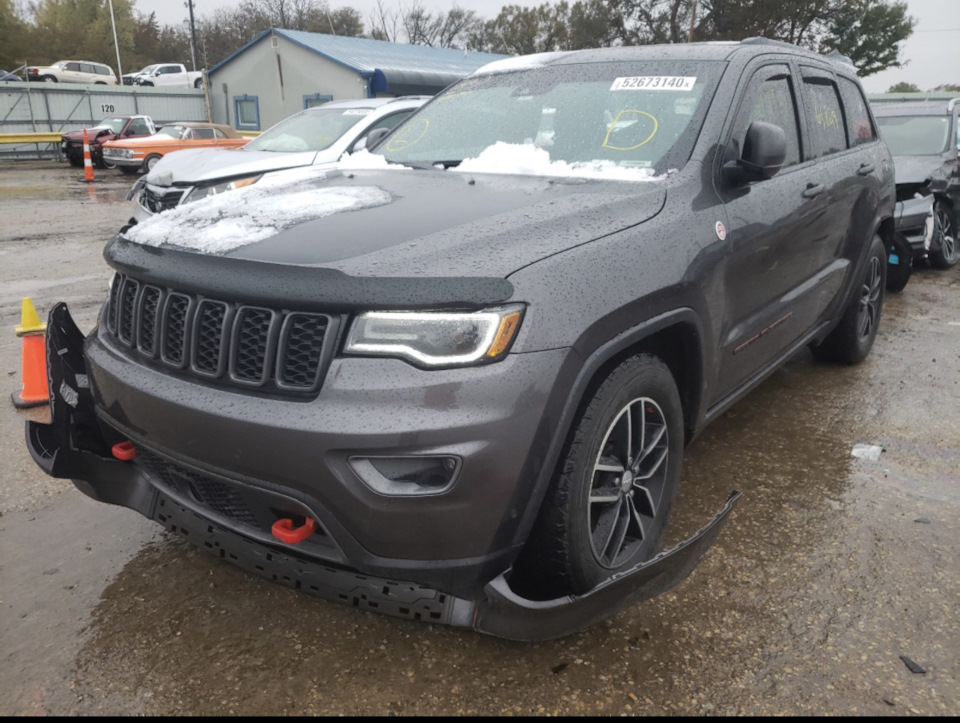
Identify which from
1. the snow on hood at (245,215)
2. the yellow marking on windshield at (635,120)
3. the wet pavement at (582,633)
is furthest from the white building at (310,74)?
the wet pavement at (582,633)

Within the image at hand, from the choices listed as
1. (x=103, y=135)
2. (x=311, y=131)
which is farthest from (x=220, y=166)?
(x=103, y=135)

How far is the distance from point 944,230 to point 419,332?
8460mm

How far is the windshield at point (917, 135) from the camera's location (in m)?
8.43

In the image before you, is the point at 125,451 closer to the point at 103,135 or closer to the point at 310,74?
the point at 103,135

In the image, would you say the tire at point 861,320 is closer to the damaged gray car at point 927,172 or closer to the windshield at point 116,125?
the damaged gray car at point 927,172

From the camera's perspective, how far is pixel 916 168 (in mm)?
7844

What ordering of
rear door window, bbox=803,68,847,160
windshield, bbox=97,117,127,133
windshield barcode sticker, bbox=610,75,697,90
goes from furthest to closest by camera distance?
windshield, bbox=97,117,127,133 → rear door window, bbox=803,68,847,160 → windshield barcode sticker, bbox=610,75,697,90

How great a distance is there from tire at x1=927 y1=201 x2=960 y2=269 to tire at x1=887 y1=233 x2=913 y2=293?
144cm

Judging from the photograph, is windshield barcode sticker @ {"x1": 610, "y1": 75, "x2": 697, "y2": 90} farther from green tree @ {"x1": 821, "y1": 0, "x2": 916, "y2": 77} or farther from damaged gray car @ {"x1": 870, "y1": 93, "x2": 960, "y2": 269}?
green tree @ {"x1": 821, "y1": 0, "x2": 916, "y2": 77}

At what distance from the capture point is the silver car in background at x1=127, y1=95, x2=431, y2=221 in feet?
25.2

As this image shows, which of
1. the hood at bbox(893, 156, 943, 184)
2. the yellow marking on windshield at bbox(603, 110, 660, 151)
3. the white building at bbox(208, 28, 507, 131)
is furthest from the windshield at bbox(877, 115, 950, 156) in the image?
the white building at bbox(208, 28, 507, 131)

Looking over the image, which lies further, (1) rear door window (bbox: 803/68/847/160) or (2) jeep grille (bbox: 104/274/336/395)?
(1) rear door window (bbox: 803/68/847/160)

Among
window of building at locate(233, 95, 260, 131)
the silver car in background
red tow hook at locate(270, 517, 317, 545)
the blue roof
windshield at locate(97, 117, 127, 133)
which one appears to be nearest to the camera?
red tow hook at locate(270, 517, 317, 545)

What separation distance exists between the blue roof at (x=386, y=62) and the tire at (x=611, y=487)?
84.1 feet
